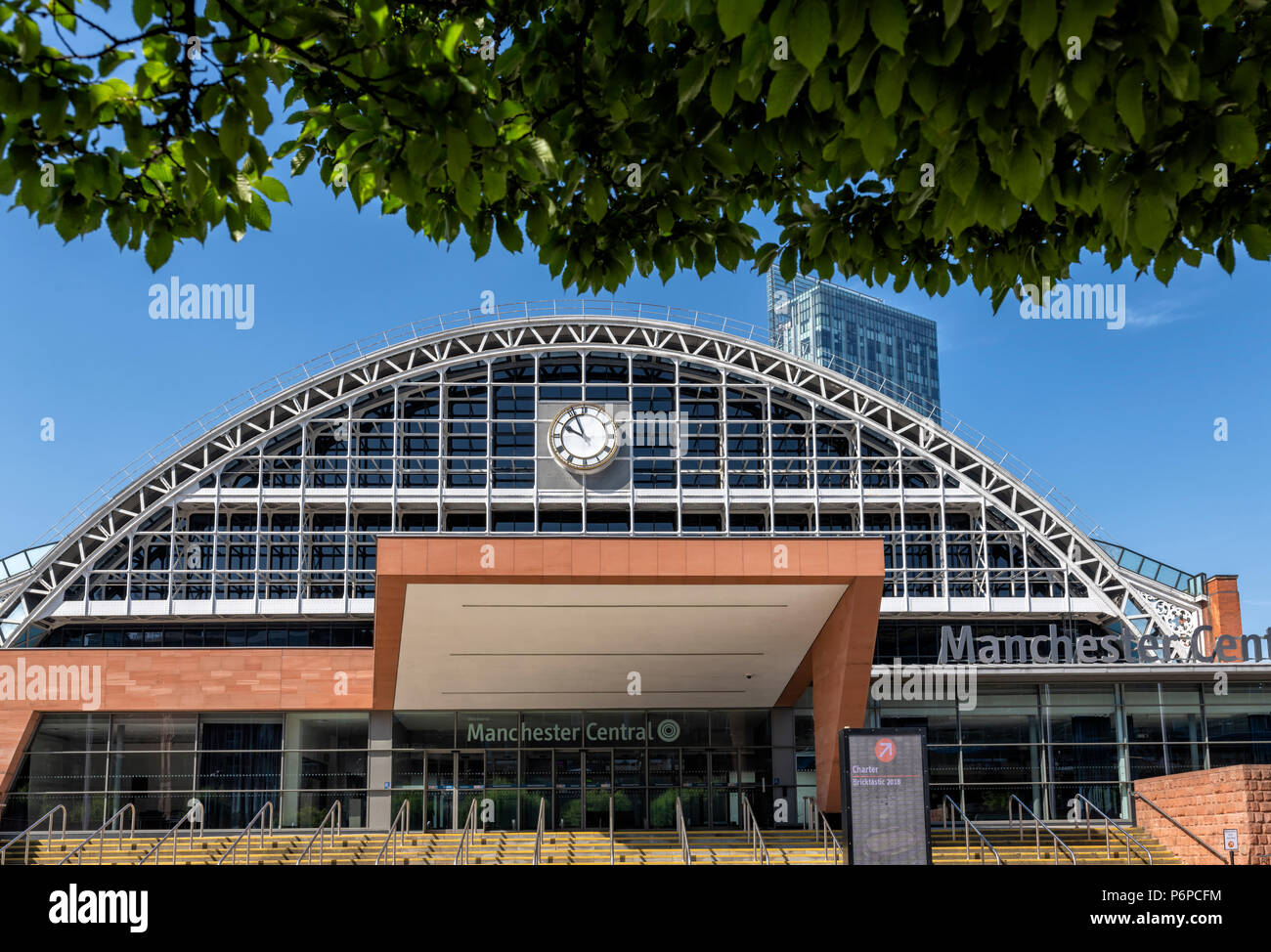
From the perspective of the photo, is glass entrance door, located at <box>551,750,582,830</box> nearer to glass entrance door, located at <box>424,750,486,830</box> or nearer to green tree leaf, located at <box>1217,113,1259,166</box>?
glass entrance door, located at <box>424,750,486,830</box>

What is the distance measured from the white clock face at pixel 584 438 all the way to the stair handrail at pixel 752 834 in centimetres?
1133

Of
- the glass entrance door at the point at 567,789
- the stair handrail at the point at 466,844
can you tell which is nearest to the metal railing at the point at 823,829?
the glass entrance door at the point at 567,789

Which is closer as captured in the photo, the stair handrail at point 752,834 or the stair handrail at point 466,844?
the stair handrail at point 752,834

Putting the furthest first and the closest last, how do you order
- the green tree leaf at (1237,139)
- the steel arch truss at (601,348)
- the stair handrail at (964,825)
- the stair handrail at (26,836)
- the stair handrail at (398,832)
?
the steel arch truss at (601,348) < the stair handrail at (26,836) < the stair handrail at (964,825) < the stair handrail at (398,832) < the green tree leaf at (1237,139)

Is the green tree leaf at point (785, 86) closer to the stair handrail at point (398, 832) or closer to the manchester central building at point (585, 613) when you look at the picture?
the manchester central building at point (585, 613)

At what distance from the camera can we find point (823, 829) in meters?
23.3

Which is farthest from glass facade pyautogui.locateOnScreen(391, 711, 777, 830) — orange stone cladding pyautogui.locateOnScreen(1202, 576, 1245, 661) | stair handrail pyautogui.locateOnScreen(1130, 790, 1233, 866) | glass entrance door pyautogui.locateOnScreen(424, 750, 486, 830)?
orange stone cladding pyautogui.locateOnScreen(1202, 576, 1245, 661)

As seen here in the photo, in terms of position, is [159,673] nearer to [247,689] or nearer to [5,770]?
[247,689]

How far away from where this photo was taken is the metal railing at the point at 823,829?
20.4m

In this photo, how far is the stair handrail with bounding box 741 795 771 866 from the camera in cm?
2048
